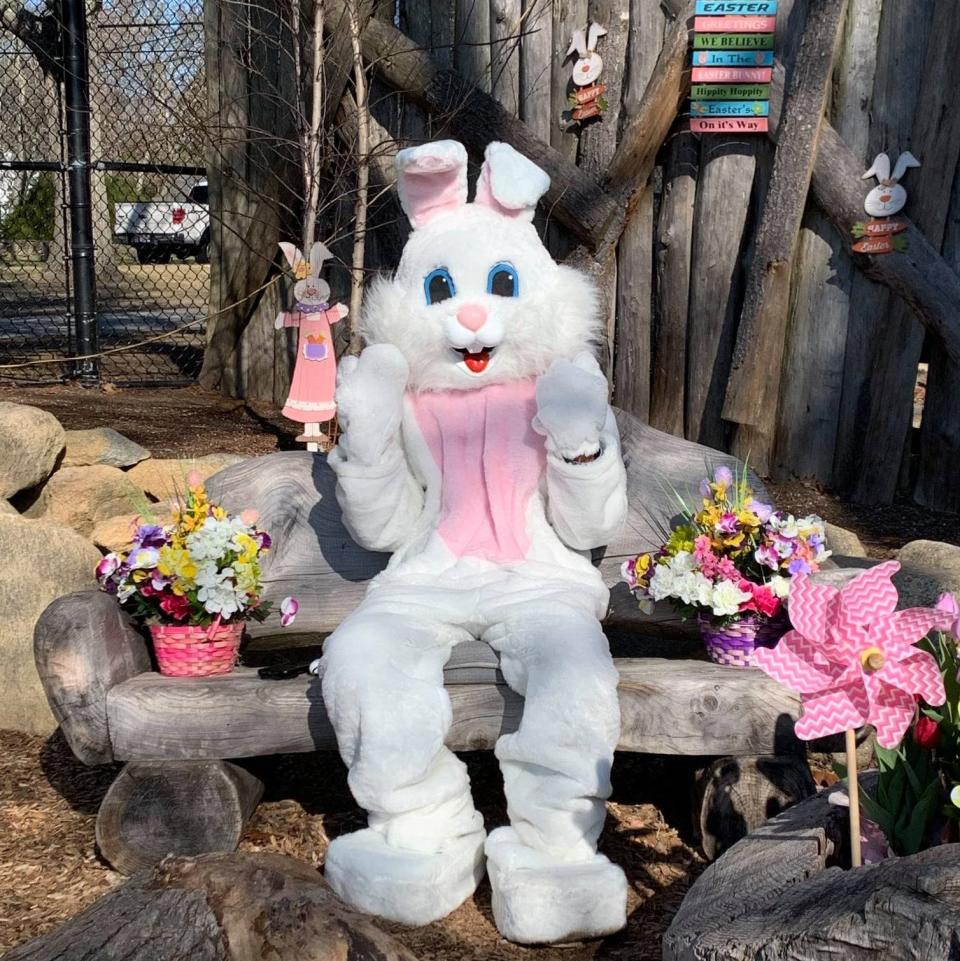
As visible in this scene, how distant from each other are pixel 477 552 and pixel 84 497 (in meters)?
2.40

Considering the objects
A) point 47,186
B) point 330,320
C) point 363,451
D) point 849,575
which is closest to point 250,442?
point 330,320

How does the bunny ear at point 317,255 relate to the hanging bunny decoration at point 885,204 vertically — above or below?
below

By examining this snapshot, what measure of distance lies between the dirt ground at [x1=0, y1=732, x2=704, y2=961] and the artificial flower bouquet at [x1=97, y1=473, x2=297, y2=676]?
41 cm

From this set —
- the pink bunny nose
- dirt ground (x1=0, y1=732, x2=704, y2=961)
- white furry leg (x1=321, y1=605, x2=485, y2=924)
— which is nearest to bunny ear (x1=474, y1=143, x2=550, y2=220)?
the pink bunny nose

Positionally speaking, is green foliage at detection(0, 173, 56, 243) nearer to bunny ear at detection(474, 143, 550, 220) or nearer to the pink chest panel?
bunny ear at detection(474, 143, 550, 220)

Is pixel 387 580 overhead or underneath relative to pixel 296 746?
overhead

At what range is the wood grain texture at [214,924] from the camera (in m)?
1.86

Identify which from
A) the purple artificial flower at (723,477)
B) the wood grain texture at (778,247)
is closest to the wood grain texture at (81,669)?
the purple artificial flower at (723,477)

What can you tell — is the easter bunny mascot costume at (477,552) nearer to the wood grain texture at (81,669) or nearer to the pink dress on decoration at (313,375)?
the wood grain texture at (81,669)

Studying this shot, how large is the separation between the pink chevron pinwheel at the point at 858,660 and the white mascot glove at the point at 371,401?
142 cm

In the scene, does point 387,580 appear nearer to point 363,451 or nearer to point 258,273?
point 363,451

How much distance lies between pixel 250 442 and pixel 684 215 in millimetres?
2271

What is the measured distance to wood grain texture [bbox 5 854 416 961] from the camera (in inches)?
73.3

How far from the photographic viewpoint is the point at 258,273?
6.69 meters
